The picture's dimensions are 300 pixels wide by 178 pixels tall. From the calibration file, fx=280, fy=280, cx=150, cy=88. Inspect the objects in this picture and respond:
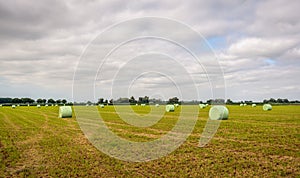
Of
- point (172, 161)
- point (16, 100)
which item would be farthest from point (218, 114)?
point (16, 100)

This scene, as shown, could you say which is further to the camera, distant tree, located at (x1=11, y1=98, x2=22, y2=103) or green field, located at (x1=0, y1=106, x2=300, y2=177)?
distant tree, located at (x1=11, y1=98, x2=22, y2=103)

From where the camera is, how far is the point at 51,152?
37.3 feet

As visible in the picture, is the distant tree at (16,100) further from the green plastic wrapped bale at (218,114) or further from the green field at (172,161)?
the green field at (172,161)

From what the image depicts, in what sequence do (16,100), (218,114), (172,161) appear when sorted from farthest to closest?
(16,100) < (218,114) < (172,161)

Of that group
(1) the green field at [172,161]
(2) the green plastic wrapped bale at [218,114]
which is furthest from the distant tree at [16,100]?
(1) the green field at [172,161]

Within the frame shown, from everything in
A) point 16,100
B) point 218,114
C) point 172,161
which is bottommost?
point 172,161

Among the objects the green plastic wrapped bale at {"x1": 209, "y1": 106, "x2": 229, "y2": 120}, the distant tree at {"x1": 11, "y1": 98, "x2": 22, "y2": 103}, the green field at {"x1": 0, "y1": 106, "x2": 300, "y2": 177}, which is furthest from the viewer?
the distant tree at {"x1": 11, "y1": 98, "x2": 22, "y2": 103}

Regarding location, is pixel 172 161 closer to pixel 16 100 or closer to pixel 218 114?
pixel 218 114

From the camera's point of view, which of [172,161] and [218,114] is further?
[218,114]

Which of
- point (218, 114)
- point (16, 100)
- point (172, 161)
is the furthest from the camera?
point (16, 100)

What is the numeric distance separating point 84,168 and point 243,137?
9.07m

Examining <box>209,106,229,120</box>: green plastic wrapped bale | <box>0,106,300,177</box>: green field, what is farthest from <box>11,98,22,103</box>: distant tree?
<box>0,106,300,177</box>: green field

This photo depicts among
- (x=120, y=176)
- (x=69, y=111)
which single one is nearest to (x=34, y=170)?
(x=120, y=176)

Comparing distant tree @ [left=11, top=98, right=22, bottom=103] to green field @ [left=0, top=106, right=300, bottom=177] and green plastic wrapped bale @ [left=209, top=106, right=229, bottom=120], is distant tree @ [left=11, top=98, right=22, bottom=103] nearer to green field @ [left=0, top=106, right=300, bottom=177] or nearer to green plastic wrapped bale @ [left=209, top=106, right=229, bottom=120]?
green plastic wrapped bale @ [left=209, top=106, right=229, bottom=120]
